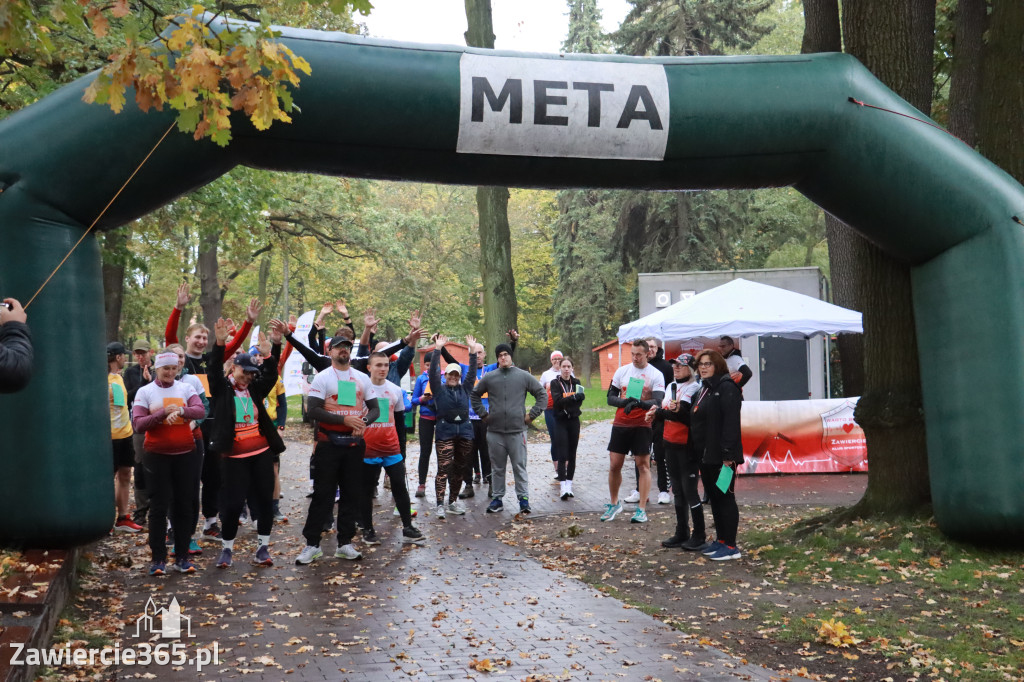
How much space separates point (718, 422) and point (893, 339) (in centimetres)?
180

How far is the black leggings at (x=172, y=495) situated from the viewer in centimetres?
823

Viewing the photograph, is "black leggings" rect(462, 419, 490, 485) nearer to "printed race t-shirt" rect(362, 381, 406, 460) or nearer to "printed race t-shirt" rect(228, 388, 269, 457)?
"printed race t-shirt" rect(362, 381, 406, 460)

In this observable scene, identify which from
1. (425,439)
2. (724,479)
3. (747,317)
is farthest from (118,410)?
(747,317)

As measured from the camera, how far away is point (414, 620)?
6.81 metres

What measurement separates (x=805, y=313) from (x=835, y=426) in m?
2.04

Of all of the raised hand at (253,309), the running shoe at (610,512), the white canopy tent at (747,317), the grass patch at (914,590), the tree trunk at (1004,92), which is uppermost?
the tree trunk at (1004,92)

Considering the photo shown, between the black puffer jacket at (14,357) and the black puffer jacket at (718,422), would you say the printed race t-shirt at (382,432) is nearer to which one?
the black puffer jacket at (718,422)

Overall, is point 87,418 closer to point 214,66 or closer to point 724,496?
point 214,66

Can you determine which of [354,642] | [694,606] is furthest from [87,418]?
[694,606]

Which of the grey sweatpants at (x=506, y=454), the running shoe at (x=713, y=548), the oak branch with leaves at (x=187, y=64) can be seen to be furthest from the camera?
the grey sweatpants at (x=506, y=454)

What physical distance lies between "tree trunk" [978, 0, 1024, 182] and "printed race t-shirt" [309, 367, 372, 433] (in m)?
6.41

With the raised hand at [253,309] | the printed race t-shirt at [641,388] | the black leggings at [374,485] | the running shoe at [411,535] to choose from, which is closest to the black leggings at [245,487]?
the black leggings at [374,485]

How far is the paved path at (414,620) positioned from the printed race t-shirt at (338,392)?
4.64 feet

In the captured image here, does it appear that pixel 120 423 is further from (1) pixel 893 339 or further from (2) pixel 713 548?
(1) pixel 893 339
